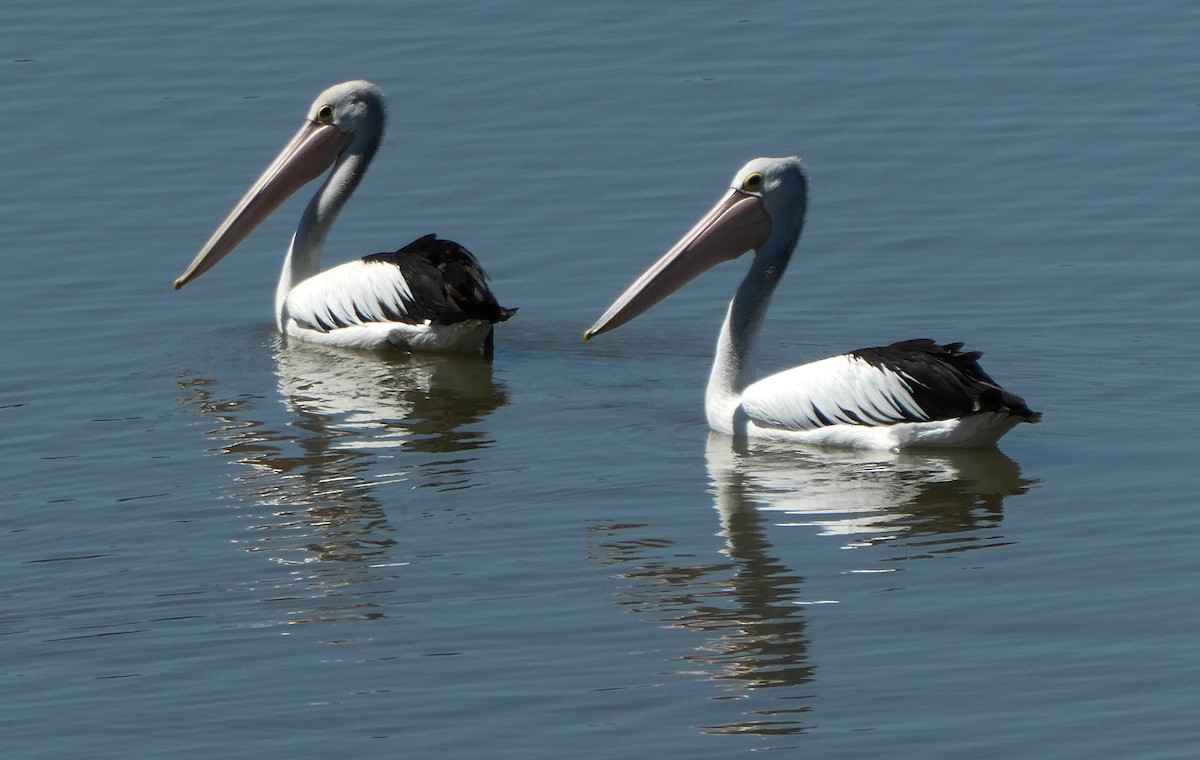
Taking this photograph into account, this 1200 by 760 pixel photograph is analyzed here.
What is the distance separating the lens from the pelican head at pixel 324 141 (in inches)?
394

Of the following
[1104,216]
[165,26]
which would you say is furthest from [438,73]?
[1104,216]

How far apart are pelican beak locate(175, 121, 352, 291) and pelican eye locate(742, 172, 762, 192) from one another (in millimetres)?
2833

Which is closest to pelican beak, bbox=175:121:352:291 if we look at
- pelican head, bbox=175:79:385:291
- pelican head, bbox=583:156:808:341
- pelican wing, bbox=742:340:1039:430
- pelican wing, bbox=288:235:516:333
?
pelican head, bbox=175:79:385:291

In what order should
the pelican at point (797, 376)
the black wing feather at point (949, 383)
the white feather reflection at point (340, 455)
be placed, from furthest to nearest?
the pelican at point (797, 376)
the black wing feather at point (949, 383)
the white feather reflection at point (340, 455)

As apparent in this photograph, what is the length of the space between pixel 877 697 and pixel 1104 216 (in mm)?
5720

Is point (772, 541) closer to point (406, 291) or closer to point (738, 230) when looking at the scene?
point (738, 230)

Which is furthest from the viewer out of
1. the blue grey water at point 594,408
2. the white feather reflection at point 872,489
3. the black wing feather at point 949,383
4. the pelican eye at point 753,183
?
the pelican eye at point 753,183

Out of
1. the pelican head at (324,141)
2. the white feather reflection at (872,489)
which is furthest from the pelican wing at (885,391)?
the pelican head at (324,141)

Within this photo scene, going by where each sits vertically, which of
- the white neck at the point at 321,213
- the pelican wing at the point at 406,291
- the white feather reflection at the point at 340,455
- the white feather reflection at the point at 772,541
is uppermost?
the white neck at the point at 321,213

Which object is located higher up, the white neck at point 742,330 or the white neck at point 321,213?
the white neck at point 321,213

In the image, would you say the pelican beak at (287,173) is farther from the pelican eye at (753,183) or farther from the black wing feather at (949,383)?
the black wing feather at (949,383)

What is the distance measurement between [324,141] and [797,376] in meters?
3.47

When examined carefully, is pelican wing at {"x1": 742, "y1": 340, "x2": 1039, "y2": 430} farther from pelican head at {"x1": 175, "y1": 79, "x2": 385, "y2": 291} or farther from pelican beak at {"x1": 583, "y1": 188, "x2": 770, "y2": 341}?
pelican head at {"x1": 175, "y1": 79, "x2": 385, "y2": 291}

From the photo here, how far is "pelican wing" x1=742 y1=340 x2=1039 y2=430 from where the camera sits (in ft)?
22.8
